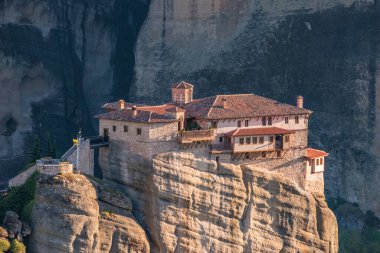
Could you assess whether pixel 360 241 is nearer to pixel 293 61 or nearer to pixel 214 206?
pixel 293 61

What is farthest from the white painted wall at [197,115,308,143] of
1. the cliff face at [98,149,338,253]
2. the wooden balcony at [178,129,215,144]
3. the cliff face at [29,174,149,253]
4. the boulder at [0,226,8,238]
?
the boulder at [0,226,8,238]

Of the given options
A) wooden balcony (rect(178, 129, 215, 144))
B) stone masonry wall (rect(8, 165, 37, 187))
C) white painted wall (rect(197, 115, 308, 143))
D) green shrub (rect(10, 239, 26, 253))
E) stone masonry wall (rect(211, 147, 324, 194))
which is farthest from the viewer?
stone masonry wall (rect(211, 147, 324, 194))

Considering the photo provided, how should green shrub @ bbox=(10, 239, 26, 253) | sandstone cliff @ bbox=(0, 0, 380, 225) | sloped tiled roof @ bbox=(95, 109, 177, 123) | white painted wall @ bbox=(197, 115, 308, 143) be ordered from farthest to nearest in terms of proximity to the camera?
sandstone cliff @ bbox=(0, 0, 380, 225)
white painted wall @ bbox=(197, 115, 308, 143)
sloped tiled roof @ bbox=(95, 109, 177, 123)
green shrub @ bbox=(10, 239, 26, 253)

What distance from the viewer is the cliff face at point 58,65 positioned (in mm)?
82750

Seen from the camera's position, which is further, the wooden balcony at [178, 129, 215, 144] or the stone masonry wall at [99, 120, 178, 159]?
the wooden balcony at [178, 129, 215, 144]

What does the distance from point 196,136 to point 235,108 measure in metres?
3.21

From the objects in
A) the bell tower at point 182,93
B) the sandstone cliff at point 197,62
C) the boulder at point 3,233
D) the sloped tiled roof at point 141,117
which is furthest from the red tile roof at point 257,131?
the sandstone cliff at point 197,62

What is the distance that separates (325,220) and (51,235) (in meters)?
13.9

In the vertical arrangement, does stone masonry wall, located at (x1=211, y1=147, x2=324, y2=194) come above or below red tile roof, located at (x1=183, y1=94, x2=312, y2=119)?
below

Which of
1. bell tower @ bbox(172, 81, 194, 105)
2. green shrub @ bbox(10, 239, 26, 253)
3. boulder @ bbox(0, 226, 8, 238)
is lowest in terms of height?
green shrub @ bbox(10, 239, 26, 253)

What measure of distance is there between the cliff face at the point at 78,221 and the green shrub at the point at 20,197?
3.98 feet

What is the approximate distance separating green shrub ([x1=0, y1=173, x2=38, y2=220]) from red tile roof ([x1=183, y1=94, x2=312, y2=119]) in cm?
765

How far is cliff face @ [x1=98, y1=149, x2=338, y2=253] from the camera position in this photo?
214 ft

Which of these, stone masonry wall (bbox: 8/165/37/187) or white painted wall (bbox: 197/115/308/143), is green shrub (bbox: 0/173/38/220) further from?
white painted wall (bbox: 197/115/308/143)
